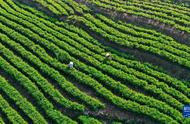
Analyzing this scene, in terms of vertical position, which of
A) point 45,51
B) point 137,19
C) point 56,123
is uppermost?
point 137,19

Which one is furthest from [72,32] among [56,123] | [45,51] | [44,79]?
[56,123]

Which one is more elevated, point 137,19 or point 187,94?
point 137,19

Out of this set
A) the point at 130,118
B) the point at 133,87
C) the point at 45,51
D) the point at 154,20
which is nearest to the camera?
the point at 130,118

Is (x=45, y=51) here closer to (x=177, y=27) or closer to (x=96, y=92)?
(x=96, y=92)

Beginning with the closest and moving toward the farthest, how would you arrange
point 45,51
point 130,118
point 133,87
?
point 130,118 → point 133,87 → point 45,51

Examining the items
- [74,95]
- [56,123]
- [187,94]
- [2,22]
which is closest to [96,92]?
[74,95]

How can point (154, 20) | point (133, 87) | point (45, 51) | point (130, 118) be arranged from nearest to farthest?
1. point (130, 118)
2. point (133, 87)
3. point (45, 51)
4. point (154, 20)

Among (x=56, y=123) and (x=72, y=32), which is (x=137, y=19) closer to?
(x=72, y=32)

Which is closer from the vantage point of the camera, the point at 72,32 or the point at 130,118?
the point at 130,118

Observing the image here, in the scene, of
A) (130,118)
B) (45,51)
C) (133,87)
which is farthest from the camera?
(45,51)
